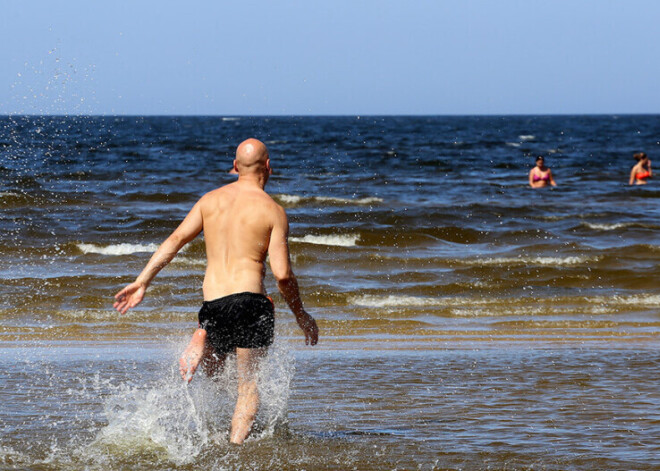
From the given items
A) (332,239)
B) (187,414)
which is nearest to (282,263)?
(187,414)

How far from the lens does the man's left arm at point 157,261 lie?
4664mm

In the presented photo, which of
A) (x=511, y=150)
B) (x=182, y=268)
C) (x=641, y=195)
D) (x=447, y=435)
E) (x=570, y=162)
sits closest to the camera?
(x=447, y=435)

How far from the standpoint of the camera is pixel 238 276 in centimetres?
473

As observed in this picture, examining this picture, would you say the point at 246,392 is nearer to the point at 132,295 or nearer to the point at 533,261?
the point at 132,295

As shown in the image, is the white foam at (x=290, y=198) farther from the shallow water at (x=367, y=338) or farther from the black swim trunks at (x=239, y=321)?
the black swim trunks at (x=239, y=321)

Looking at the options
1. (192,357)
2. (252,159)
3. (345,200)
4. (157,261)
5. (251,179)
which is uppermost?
(252,159)

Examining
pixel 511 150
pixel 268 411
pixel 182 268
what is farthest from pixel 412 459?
pixel 511 150

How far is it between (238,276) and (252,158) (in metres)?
0.62

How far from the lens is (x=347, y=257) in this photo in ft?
46.6

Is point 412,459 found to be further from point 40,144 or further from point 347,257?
point 40,144

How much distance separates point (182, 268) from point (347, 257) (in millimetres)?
2718

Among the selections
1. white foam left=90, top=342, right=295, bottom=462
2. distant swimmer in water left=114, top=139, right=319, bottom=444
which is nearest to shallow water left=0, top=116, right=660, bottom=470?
white foam left=90, top=342, right=295, bottom=462

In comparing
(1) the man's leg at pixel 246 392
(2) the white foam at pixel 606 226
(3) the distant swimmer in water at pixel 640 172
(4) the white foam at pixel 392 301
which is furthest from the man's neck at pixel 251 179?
(3) the distant swimmer in water at pixel 640 172

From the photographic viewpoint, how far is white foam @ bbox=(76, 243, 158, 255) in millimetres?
14383
